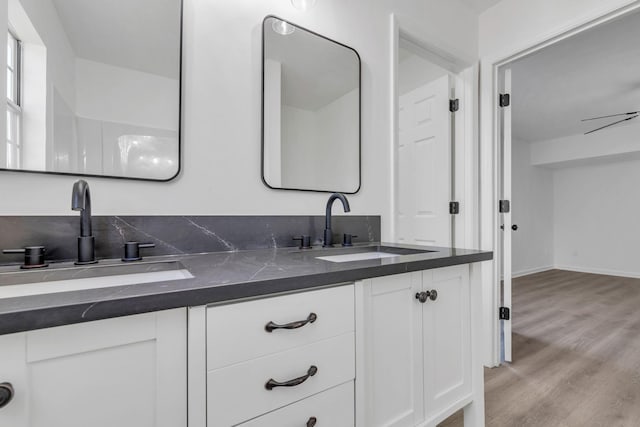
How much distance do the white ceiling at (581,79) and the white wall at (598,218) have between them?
1.31 meters

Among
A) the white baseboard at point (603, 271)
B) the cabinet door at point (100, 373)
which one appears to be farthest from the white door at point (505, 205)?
the white baseboard at point (603, 271)

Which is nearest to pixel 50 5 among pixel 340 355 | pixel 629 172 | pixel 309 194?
pixel 309 194

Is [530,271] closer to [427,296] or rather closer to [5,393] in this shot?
[427,296]

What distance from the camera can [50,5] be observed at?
97 centimetres

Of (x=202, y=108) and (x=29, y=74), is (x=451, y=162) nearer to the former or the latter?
(x=202, y=108)

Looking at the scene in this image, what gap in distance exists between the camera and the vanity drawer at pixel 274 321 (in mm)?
679

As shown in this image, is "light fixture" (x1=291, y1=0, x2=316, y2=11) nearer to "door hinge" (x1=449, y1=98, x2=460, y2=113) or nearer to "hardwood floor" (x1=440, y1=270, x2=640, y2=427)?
"door hinge" (x1=449, y1=98, x2=460, y2=113)

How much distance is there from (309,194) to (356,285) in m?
0.68

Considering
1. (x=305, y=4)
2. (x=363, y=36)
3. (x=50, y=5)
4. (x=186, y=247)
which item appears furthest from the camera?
(x=363, y=36)

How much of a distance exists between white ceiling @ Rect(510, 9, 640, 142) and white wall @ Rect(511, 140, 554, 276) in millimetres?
938

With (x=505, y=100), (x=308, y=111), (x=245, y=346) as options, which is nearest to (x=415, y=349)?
(x=245, y=346)

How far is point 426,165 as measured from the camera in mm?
2434

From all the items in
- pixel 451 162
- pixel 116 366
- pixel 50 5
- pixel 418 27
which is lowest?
pixel 116 366

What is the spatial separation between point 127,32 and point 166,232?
2.39ft
